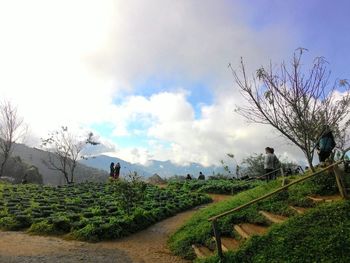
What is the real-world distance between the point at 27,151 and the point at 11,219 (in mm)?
87226

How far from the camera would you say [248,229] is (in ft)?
33.2

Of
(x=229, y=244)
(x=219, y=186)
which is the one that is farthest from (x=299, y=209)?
(x=219, y=186)

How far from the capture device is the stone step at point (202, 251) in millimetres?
9967

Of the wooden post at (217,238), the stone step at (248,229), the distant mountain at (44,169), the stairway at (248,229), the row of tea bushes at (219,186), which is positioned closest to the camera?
the wooden post at (217,238)

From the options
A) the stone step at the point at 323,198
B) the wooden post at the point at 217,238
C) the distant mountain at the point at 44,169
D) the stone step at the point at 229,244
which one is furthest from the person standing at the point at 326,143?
the distant mountain at the point at 44,169

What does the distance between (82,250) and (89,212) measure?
15.1ft

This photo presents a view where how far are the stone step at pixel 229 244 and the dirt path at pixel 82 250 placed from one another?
1437 mm

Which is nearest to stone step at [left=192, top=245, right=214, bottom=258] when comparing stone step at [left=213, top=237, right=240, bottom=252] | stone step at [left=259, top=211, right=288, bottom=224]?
stone step at [left=213, top=237, right=240, bottom=252]

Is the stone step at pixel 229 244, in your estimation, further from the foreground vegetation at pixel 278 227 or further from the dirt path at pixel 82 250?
the dirt path at pixel 82 250

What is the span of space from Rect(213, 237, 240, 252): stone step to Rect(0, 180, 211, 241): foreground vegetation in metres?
4.76

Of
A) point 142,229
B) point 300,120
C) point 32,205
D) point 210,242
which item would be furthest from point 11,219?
point 300,120

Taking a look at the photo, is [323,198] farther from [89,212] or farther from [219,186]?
[219,186]

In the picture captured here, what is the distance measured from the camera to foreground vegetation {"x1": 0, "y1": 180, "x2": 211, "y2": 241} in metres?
13.5

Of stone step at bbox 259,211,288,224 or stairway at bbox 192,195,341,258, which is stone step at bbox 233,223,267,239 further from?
stone step at bbox 259,211,288,224
